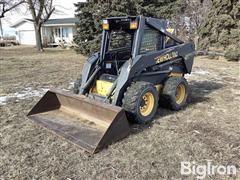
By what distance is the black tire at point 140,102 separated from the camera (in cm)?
402

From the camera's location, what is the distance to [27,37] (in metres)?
37.0

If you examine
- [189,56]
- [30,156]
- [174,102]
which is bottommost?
[30,156]

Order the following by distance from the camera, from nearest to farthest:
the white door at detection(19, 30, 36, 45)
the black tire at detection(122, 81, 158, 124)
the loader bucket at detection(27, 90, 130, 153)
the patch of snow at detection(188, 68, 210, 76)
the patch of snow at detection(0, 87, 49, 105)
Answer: the loader bucket at detection(27, 90, 130, 153) → the black tire at detection(122, 81, 158, 124) → the patch of snow at detection(0, 87, 49, 105) → the patch of snow at detection(188, 68, 210, 76) → the white door at detection(19, 30, 36, 45)

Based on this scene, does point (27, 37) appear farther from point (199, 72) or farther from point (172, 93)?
point (172, 93)

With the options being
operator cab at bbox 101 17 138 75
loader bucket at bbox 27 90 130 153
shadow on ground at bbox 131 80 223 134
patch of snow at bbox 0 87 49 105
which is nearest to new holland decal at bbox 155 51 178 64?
operator cab at bbox 101 17 138 75

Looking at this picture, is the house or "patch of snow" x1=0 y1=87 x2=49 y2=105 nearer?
"patch of snow" x1=0 y1=87 x2=49 y2=105

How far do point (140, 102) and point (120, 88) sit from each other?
41cm

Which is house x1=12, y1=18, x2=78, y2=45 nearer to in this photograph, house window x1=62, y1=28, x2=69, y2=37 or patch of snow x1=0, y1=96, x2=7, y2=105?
house window x1=62, y1=28, x2=69, y2=37

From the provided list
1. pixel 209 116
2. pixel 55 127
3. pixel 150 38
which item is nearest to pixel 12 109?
pixel 55 127

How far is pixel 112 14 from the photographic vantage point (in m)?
14.5

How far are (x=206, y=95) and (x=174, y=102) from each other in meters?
1.77

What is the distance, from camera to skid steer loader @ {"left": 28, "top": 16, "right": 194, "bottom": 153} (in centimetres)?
382

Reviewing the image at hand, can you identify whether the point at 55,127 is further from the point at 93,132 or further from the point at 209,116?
the point at 209,116

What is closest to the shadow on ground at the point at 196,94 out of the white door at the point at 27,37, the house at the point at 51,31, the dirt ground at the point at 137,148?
the dirt ground at the point at 137,148
